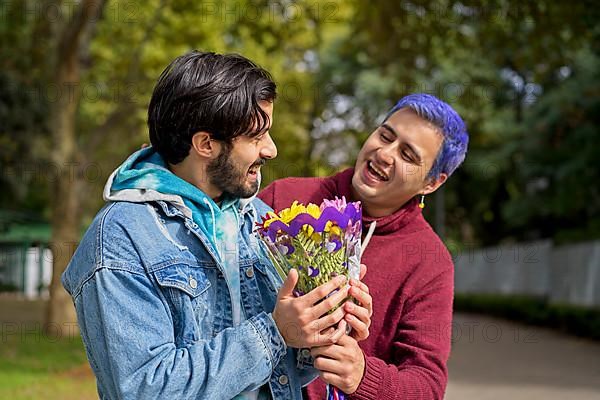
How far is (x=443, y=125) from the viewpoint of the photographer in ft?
10.5

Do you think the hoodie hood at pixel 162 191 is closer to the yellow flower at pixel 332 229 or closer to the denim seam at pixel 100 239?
the denim seam at pixel 100 239

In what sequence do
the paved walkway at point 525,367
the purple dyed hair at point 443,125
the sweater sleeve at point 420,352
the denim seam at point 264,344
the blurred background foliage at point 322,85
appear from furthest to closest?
the blurred background foliage at point 322,85
the paved walkway at point 525,367
the purple dyed hair at point 443,125
the sweater sleeve at point 420,352
the denim seam at point 264,344

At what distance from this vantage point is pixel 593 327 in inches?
716

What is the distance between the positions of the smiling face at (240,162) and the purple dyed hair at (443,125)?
Answer: 91 centimetres

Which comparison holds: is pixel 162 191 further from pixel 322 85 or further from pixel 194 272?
pixel 322 85

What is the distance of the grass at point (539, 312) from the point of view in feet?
61.9

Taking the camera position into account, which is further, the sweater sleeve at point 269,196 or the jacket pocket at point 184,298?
the sweater sleeve at point 269,196

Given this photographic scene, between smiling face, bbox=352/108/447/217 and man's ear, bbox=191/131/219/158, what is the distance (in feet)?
3.02

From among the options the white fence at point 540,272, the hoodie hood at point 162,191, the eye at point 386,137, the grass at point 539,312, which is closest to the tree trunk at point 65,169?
the grass at point 539,312

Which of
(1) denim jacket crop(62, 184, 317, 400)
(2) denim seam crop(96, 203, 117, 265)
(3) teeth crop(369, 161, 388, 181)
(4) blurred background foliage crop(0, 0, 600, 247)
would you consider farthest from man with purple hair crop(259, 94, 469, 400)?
(4) blurred background foliage crop(0, 0, 600, 247)

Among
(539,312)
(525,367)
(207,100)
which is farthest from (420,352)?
(539,312)

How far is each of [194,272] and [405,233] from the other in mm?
1130

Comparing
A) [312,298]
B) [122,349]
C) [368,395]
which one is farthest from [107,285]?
[368,395]

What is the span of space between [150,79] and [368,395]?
15.6 meters
